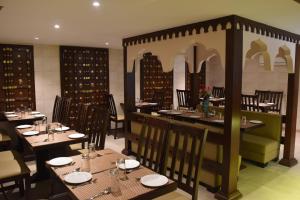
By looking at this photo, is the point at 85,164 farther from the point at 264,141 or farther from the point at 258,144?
the point at 264,141

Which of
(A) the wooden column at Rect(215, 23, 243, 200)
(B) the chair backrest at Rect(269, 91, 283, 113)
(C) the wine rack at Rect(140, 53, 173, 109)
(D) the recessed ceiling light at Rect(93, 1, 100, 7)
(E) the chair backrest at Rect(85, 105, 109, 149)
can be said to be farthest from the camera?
(C) the wine rack at Rect(140, 53, 173, 109)

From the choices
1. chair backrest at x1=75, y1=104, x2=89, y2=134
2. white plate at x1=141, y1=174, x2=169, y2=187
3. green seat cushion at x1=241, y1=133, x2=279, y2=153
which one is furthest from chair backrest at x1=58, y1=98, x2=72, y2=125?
green seat cushion at x1=241, y1=133, x2=279, y2=153

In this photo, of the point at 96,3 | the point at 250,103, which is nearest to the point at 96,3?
the point at 96,3

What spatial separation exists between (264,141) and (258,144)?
6.0 inches

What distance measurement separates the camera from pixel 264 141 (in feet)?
12.2

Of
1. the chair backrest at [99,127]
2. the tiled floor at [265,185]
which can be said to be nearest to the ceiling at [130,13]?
the chair backrest at [99,127]

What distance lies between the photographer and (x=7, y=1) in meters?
2.14

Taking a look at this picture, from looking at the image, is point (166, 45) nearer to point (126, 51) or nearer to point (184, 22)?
point (184, 22)

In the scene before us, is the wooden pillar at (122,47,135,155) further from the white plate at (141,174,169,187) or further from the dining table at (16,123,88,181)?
the white plate at (141,174,169,187)

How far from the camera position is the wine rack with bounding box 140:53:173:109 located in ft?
20.3

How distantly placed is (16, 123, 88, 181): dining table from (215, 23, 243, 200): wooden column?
5.23 feet

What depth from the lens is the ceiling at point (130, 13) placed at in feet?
7.27

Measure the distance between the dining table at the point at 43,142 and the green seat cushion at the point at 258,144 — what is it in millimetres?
2443

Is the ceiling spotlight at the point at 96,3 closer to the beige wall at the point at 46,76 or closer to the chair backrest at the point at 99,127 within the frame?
the chair backrest at the point at 99,127
